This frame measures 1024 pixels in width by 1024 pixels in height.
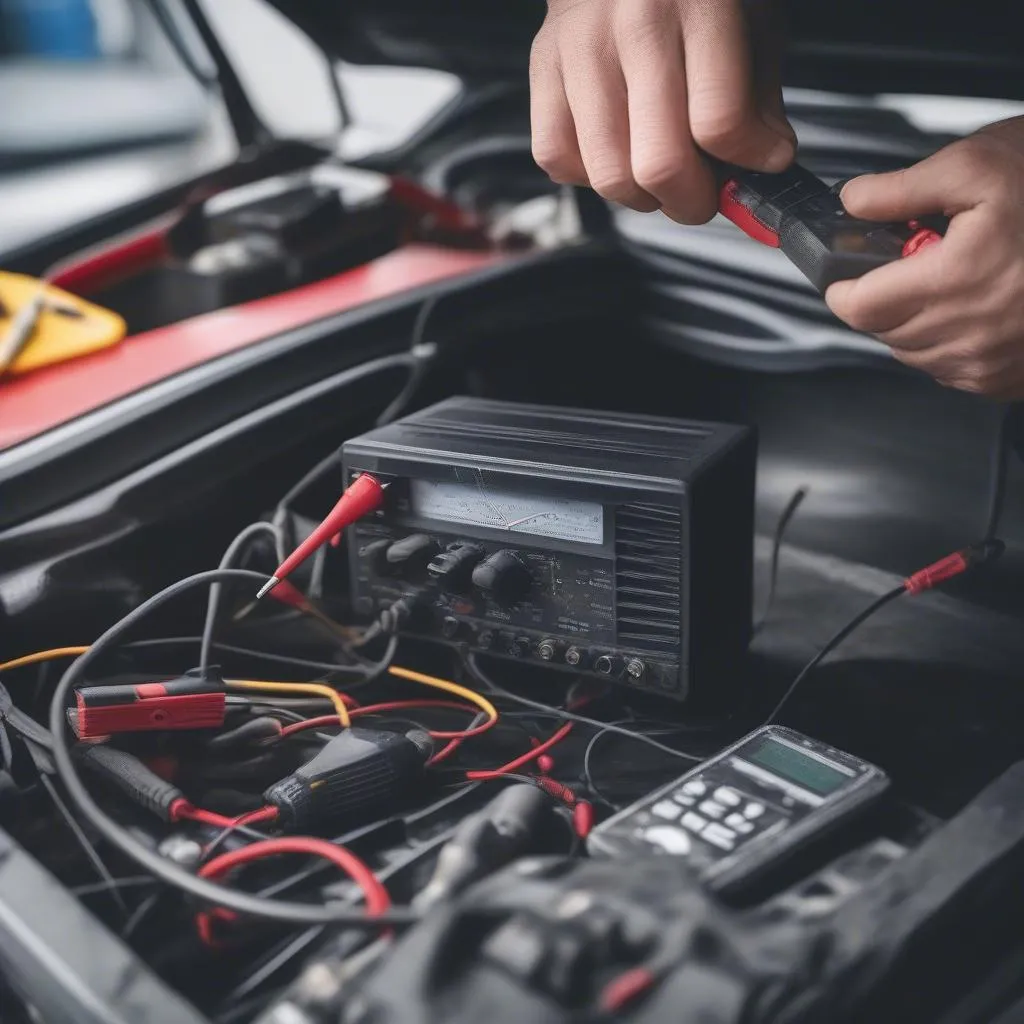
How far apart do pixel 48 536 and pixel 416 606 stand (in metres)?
0.26

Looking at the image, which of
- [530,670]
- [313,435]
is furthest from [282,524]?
[530,670]

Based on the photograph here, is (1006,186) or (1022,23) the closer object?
(1006,186)

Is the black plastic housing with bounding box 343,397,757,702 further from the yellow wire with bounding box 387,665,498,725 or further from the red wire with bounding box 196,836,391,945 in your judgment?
the red wire with bounding box 196,836,391,945

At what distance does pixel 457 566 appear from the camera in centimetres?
77

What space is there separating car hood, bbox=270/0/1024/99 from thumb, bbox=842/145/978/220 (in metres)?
0.22

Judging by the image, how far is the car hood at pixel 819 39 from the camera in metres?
0.82

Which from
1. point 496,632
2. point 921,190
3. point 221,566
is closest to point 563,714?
point 496,632

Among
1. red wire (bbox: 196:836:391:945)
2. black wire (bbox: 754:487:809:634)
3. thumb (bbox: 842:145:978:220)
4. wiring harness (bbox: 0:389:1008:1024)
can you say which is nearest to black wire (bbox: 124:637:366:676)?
wiring harness (bbox: 0:389:1008:1024)

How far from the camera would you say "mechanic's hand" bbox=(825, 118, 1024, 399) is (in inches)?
24.0

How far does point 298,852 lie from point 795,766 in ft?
0.92

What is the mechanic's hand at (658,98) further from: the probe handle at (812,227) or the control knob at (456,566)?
the control knob at (456,566)

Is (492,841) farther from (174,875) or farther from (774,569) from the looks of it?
(774,569)

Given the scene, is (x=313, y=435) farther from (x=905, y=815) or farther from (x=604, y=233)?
(x=905, y=815)

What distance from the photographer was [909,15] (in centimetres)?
83
